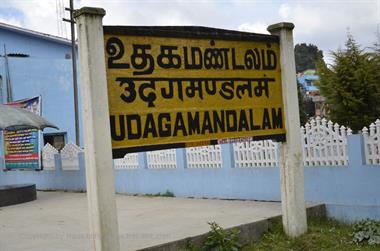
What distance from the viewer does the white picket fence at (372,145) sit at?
7.05 metres

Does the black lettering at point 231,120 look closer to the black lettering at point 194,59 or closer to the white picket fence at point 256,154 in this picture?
the black lettering at point 194,59

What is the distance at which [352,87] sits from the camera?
492 inches

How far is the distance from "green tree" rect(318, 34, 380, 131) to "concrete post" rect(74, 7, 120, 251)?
8.94m

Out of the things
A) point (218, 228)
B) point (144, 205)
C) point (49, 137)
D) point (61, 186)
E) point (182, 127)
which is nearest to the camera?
point (182, 127)

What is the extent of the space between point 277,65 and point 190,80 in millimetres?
1499

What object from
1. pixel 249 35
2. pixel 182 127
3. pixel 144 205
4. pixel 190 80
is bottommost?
pixel 144 205

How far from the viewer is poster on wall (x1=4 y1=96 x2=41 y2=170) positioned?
14633mm

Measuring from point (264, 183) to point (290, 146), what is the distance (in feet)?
7.57

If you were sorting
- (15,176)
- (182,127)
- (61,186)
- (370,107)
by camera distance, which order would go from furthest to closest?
(15,176) < (61,186) < (370,107) < (182,127)

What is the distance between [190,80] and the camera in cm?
556

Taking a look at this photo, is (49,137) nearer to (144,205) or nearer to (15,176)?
(15,176)

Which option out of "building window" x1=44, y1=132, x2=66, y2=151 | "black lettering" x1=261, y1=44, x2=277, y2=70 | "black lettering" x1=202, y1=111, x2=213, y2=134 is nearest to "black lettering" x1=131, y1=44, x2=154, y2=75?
"black lettering" x1=202, y1=111, x2=213, y2=134

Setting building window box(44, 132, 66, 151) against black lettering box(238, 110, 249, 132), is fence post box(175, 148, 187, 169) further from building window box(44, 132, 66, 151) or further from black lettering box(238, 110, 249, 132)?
building window box(44, 132, 66, 151)

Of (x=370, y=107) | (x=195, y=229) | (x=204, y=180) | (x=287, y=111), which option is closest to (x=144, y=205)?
(x=204, y=180)
